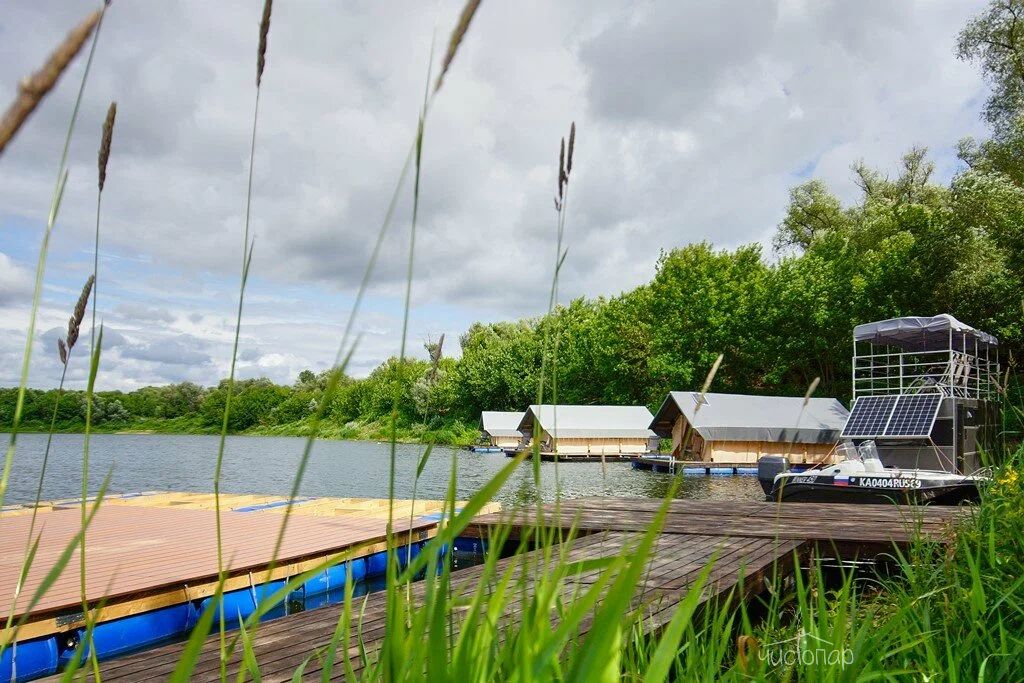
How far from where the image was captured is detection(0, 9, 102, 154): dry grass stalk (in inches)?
14.0

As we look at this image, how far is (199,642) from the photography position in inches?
19.1

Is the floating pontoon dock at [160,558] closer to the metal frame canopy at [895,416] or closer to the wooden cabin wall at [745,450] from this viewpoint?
the metal frame canopy at [895,416]

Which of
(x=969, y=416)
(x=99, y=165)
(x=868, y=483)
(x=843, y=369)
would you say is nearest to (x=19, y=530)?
(x=99, y=165)

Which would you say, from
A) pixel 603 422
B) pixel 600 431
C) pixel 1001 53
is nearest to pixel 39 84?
pixel 1001 53

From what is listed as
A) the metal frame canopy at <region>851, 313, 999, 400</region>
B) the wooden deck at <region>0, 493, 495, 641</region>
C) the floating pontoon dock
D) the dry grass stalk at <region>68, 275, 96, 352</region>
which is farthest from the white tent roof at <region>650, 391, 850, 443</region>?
the dry grass stalk at <region>68, 275, 96, 352</region>

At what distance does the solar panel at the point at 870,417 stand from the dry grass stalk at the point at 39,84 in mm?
15580

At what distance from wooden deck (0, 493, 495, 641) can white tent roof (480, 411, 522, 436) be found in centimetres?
2936

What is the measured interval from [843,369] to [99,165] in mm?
33351

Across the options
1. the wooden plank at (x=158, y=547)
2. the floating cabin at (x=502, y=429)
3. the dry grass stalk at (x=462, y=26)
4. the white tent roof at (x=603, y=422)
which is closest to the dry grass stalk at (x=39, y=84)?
the dry grass stalk at (x=462, y=26)

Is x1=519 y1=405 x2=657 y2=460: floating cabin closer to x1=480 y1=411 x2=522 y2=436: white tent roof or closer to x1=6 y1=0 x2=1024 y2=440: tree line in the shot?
x1=6 y1=0 x2=1024 y2=440: tree line

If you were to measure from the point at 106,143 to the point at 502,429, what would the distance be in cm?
4074

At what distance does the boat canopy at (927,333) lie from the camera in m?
15.6

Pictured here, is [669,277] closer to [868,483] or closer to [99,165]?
[868,483]

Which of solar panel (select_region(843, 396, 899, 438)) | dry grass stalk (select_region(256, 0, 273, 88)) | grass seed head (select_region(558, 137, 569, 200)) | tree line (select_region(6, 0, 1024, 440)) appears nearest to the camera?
dry grass stalk (select_region(256, 0, 273, 88))
